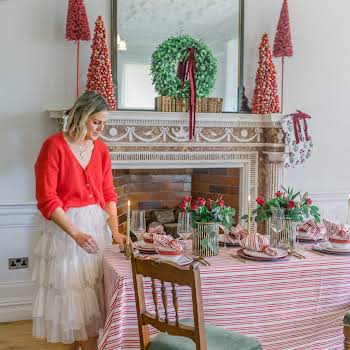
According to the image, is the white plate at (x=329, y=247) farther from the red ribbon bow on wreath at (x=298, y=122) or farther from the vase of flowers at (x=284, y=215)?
the red ribbon bow on wreath at (x=298, y=122)

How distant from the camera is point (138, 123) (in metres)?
3.69

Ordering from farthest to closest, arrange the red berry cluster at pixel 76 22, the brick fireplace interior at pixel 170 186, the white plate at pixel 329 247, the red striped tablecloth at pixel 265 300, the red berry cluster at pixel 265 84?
the brick fireplace interior at pixel 170 186 → the red berry cluster at pixel 265 84 → the red berry cluster at pixel 76 22 → the white plate at pixel 329 247 → the red striped tablecloth at pixel 265 300

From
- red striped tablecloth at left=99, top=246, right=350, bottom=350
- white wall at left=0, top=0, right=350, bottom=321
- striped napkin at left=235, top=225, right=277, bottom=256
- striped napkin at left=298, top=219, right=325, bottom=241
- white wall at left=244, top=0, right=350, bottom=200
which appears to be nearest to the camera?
red striped tablecloth at left=99, top=246, right=350, bottom=350

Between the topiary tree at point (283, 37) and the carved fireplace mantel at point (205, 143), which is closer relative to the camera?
the carved fireplace mantel at point (205, 143)

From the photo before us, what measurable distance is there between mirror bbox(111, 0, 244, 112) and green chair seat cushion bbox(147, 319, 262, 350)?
2125mm

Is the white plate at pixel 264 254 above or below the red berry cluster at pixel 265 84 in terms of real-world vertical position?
below

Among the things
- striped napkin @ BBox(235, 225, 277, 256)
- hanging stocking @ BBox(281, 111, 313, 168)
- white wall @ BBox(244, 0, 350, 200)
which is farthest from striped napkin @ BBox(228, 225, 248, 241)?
white wall @ BBox(244, 0, 350, 200)

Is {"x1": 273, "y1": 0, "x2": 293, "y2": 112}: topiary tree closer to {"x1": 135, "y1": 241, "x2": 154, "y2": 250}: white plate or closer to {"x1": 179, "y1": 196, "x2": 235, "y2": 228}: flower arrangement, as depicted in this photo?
{"x1": 179, "y1": 196, "x2": 235, "y2": 228}: flower arrangement

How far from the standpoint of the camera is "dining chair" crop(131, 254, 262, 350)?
1779 millimetres

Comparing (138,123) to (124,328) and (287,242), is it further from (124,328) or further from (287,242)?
(124,328)

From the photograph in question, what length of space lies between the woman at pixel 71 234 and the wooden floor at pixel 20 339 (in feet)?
2.31

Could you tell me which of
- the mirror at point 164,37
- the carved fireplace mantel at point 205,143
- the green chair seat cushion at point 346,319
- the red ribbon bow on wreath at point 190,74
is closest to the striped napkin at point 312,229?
the green chair seat cushion at point 346,319

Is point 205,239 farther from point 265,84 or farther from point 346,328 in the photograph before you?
point 265,84

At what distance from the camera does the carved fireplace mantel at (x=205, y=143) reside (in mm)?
3684
